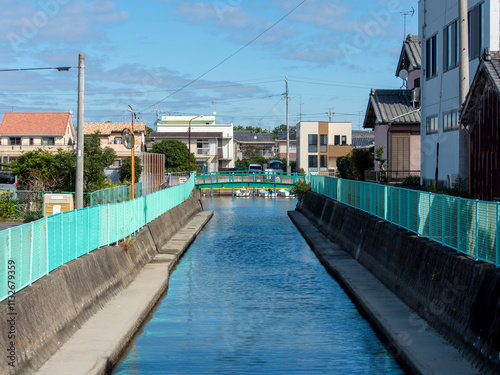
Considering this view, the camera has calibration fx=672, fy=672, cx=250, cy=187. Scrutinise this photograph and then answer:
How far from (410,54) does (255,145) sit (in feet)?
338

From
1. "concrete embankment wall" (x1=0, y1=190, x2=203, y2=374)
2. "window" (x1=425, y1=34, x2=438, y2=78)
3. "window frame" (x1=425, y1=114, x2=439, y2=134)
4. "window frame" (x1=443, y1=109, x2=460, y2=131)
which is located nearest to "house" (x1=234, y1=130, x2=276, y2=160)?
"window frame" (x1=425, y1=114, x2=439, y2=134)

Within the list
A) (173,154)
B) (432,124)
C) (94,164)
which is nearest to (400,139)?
(432,124)

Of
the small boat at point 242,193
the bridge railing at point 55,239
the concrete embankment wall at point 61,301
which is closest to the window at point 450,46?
the bridge railing at point 55,239

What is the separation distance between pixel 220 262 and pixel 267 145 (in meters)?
127

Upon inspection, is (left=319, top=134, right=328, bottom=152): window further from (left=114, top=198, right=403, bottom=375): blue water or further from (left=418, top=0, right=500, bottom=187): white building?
(left=114, top=198, right=403, bottom=375): blue water

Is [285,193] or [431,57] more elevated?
[431,57]

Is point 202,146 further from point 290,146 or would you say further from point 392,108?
point 392,108

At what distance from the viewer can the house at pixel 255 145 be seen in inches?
5965

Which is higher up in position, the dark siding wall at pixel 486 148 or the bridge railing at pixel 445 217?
the dark siding wall at pixel 486 148

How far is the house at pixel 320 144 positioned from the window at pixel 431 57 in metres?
71.5

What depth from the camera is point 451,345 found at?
13984 mm

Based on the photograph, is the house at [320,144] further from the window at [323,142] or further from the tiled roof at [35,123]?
the tiled roof at [35,123]

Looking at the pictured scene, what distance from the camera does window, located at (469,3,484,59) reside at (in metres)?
28.1

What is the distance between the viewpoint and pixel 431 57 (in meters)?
36.3
